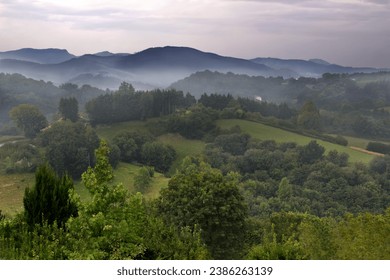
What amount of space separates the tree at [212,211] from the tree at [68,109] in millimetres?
99307

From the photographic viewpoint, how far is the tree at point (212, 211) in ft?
115

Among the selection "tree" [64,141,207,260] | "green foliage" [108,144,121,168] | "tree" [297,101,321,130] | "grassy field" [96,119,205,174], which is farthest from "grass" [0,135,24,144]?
"tree" [64,141,207,260]

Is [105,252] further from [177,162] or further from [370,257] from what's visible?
[177,162]

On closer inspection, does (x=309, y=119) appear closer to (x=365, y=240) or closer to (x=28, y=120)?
(x=28, y=120)

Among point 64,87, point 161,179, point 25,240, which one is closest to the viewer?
point 25,240

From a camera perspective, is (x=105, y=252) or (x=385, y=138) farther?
(x=385, y=138)

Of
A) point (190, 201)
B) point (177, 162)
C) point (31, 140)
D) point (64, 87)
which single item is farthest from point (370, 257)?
point (64, 87)

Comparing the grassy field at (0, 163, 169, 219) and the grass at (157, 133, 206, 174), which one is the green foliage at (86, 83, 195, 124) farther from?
the grassy field at (0, 163, 169, 219)

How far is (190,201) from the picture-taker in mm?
35812

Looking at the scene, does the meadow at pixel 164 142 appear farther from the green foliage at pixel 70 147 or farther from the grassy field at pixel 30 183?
the green foliage at pixel 70 147

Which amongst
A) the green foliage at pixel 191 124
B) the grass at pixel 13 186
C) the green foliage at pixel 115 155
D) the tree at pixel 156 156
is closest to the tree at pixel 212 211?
the grass at pixel 13 186

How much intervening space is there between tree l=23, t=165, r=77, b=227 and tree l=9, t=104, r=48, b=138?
4171 inches

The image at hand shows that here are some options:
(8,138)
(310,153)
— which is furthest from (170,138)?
(8,138)

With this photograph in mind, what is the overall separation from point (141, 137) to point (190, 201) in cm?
7343
